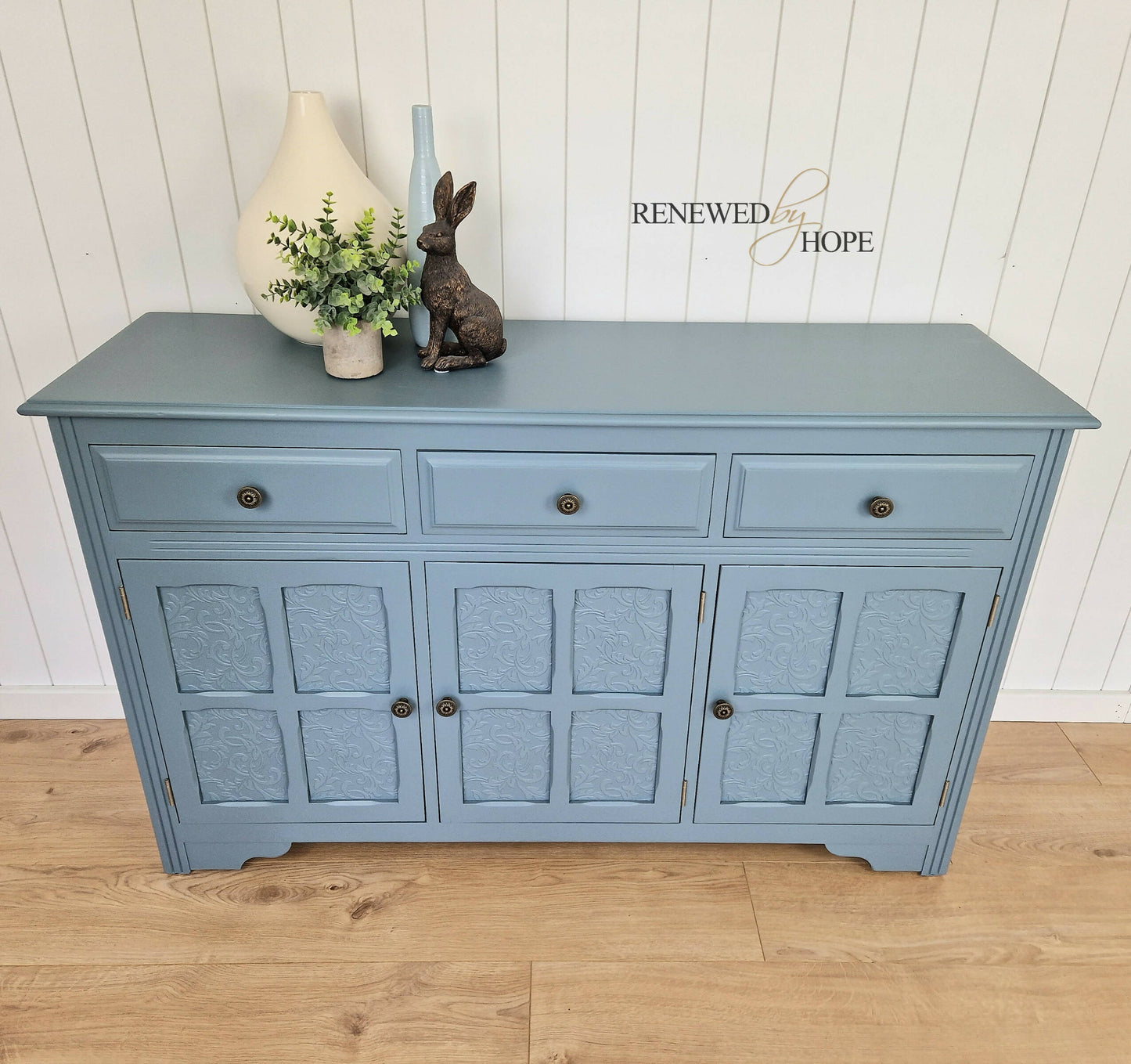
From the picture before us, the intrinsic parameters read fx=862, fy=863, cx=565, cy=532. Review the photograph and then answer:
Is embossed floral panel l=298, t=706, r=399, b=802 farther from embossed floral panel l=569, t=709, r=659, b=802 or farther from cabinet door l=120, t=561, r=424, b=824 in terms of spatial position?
embossed floral panel l=569, t=709, r=659, b=802

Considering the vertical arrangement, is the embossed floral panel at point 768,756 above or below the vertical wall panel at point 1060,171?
below

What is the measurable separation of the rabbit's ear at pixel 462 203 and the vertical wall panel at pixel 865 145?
67cm

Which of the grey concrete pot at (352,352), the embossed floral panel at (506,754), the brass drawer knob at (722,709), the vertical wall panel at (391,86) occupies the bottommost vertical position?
the embossed floral panel at (506,754)

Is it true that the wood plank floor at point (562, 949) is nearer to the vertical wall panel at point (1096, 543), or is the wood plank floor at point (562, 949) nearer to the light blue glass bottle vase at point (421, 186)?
the vertical wall panel at point (1096, 543)

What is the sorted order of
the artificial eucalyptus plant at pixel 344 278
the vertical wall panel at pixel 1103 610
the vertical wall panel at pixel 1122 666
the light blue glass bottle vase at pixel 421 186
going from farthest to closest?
1. the vertical wall panel at pixel 1122 666
2. the vertical wall panel at pixel 1103 610
3. the light blue glass bottle vase at pixel 421 186
4. the artificial eucalyptus plant at pixel 344 278

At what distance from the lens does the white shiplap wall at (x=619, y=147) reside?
1.46 meters

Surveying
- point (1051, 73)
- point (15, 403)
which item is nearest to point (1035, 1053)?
point (1051, 73)

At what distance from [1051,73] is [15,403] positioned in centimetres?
203

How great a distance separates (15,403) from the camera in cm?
172

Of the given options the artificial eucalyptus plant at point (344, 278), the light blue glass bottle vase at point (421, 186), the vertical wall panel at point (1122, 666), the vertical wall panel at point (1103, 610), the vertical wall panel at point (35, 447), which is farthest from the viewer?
the vertical wall panel at point (1122, 666)

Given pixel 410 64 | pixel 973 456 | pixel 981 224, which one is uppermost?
pixel 410 64

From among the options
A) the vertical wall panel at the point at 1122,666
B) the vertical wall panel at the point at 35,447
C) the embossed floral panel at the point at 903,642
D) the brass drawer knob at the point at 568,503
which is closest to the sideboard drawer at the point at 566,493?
the brass drawer knob at the point at 568,503

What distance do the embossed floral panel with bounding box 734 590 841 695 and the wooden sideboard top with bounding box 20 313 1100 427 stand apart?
320 mm

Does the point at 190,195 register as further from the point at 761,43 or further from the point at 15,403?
the point at 761,43
